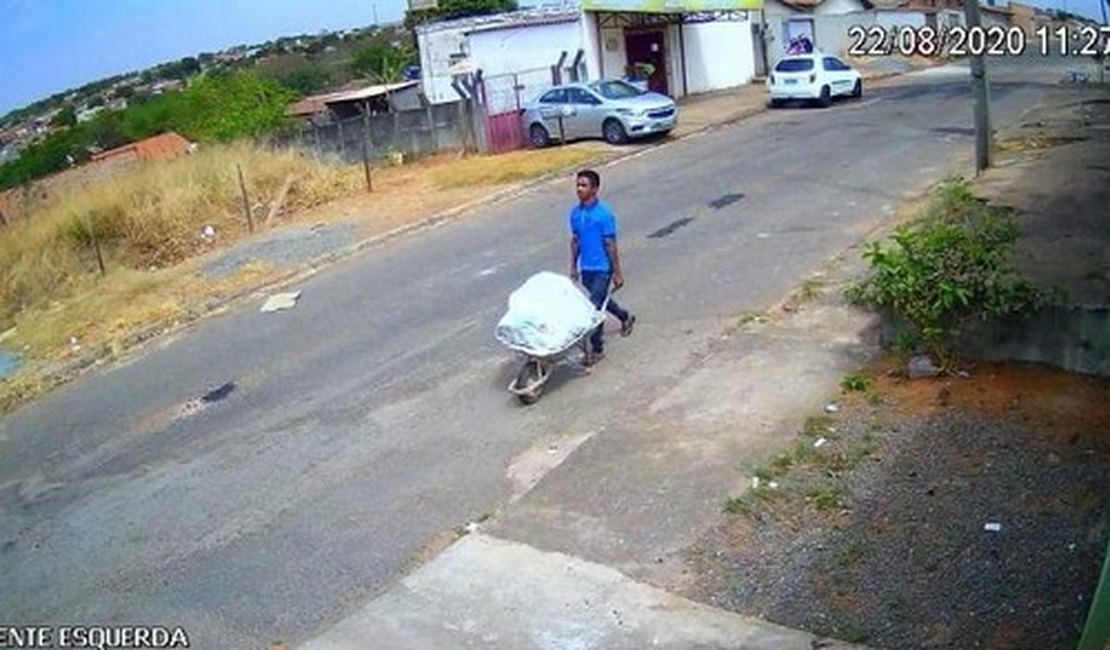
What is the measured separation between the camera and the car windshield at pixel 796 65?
91.5 feet

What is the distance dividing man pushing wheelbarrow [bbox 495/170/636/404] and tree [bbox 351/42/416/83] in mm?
29593

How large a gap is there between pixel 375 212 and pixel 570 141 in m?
7.19

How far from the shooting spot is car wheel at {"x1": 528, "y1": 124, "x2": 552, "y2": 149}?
82.2ft

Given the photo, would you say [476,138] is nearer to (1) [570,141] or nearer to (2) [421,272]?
(1) [570,141]

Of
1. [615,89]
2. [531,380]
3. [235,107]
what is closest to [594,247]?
[531,380]

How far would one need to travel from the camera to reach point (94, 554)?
23.7ft

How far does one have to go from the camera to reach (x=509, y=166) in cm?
2162

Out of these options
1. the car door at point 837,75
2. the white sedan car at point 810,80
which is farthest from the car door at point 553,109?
the car door at point 837,75

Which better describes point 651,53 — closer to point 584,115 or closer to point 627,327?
point 584,115

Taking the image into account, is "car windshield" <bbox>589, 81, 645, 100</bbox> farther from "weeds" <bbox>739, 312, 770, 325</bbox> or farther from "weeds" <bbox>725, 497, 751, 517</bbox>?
"weeds" <bbox>725, 497, 751, 517</bbox>

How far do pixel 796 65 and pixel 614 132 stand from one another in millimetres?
7325

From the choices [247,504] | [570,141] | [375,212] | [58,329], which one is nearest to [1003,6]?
[570,141]

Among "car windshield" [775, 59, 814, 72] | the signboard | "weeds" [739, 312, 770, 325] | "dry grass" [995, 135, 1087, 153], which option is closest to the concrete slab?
"weeds" [739, 312, 770, 325]

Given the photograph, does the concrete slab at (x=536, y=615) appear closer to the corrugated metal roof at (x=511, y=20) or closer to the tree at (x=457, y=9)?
the corrugated metal roof at (x=511, y=20)
